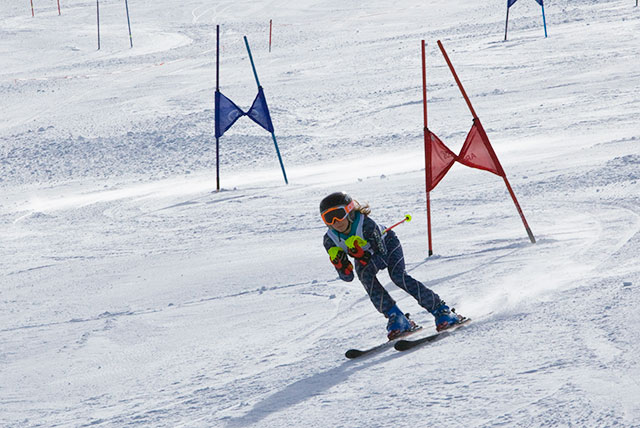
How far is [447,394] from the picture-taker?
13.5 feet

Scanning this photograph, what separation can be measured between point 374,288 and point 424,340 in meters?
0.45

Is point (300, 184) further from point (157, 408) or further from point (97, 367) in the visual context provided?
point (157, 408)

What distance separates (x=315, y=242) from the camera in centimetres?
849

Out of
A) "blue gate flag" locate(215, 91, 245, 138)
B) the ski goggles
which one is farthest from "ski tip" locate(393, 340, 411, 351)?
"blue gate flag" locate(215, 91, 245, 138)

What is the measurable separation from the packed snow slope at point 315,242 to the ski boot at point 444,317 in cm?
15

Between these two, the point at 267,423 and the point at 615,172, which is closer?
the point at 267,423

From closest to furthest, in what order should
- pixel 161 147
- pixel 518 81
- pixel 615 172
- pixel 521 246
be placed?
pixel 521 246, pixel 615 172, pixel 161 147, pixel 518 81

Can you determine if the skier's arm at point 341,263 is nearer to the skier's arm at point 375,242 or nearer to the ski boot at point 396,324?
the skier's arm at point 375,242

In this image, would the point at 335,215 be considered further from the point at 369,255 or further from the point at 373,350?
the point at 373,350

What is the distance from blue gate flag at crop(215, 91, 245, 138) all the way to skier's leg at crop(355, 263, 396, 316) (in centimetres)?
692

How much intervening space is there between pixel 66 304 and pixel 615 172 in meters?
5.79

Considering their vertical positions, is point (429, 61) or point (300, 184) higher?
point (429, 61)

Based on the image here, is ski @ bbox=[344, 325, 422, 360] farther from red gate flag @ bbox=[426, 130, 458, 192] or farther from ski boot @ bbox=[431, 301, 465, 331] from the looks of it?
red gate flag @ bbox=[426, 130, 458, 192]

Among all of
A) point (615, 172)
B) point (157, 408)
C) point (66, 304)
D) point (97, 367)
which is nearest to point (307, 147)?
point (615, 172)
